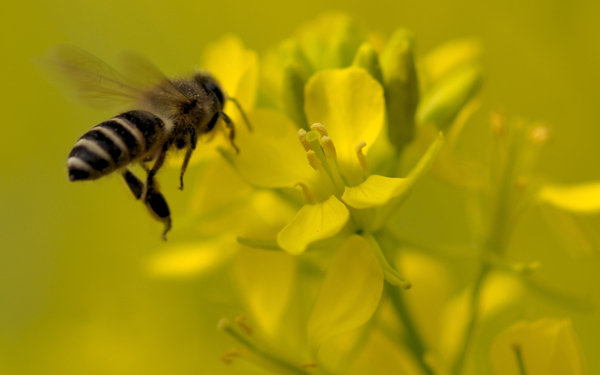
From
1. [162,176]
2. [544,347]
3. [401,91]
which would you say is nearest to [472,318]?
[544,347]

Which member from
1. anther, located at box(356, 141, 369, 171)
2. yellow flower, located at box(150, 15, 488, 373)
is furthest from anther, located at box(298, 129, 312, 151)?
anther, located at box(356, 141, 369, 171)

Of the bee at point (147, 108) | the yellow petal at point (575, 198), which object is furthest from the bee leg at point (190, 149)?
the yellow petal at point (575, 198)

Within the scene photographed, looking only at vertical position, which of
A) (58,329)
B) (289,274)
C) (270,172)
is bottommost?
(58,329)

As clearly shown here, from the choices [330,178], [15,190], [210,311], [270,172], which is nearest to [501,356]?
[330,178]

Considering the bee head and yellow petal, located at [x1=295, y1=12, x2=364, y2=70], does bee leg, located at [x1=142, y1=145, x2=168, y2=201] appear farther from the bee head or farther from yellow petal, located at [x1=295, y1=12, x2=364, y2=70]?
yellow petal, located at [x1=295, y1=12, x2=364, y2=70]

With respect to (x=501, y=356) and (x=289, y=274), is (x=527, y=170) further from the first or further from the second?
(x=289, y=274)

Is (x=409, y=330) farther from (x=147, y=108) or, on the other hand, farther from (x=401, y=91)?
(x=147, y=108)
